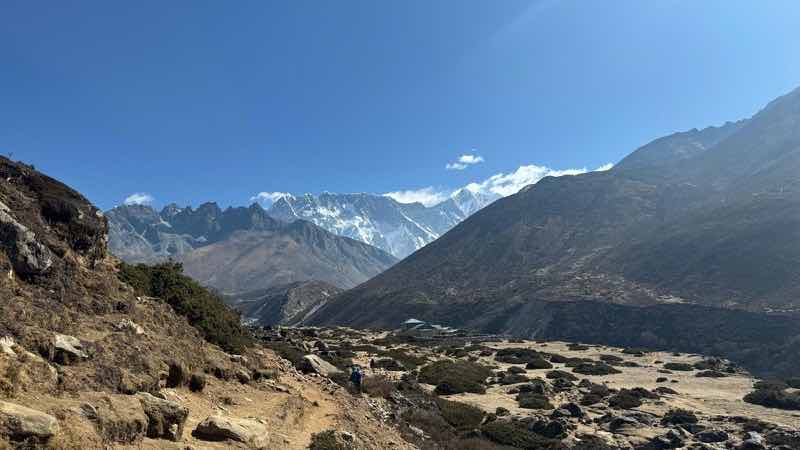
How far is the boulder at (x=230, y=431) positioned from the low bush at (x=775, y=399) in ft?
105

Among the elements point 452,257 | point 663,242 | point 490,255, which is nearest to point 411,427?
point 663,242

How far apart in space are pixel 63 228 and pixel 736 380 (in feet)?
154

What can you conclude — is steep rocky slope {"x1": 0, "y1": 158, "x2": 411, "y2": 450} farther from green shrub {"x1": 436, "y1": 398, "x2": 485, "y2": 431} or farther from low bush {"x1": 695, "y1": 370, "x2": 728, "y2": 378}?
low bush {"x1": 695, "y1": 370, "x2": 728, "y2": 378}

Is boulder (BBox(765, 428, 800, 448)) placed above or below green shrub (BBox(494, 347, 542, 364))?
below

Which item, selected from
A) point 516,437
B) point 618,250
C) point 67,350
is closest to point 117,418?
point 67,350

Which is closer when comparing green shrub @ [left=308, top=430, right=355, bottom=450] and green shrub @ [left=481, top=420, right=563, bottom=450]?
green shrub @ [left=308, top=430, right=355, bottom=450]

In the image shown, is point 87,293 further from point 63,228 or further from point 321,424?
point 321,424

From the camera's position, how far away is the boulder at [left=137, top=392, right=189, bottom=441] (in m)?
9.89

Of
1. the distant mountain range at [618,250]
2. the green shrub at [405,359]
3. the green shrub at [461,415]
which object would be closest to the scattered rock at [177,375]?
the green shrub at [461,415]

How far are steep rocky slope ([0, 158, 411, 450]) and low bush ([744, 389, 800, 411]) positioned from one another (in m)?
26.2

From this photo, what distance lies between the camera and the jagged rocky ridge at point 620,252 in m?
80.8

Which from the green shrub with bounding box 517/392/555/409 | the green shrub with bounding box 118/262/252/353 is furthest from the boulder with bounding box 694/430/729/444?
the green shrub with bounding box 118/262/252/353

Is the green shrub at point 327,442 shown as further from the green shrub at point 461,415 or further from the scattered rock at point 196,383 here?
→ the green shrub at point 461,415

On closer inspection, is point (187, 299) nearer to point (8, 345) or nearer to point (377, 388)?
point (377, 388)
